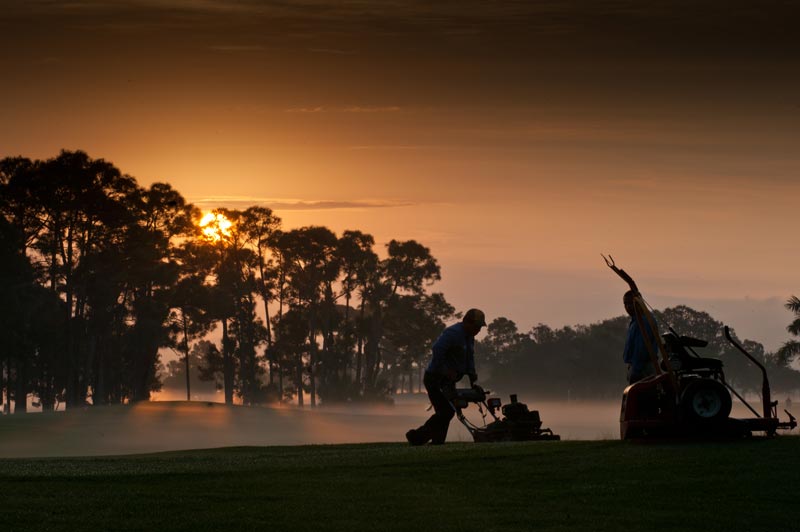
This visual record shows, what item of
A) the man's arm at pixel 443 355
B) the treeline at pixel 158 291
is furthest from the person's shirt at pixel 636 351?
the treeline at pixel 158 291

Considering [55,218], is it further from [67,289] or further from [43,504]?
[43,504]

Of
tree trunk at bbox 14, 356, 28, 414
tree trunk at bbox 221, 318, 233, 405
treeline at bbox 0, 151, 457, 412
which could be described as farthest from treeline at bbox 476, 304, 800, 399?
tree trunk at bbox 14, 356, 28, 414

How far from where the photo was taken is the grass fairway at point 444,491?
571 inches

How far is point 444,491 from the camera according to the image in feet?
53.8

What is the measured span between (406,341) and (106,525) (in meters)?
105

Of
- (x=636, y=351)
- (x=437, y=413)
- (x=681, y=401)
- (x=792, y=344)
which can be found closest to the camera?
(x=681, y=401)

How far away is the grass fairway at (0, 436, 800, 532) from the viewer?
1450cm

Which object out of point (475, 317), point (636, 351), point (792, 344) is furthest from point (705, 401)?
point (792, 344)

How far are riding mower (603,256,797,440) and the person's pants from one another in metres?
3.61

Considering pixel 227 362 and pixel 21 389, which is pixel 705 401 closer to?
pixel 21 389

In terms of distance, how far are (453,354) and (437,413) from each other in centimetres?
124

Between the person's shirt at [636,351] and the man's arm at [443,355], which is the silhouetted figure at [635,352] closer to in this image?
the person's shirt at [636,351]

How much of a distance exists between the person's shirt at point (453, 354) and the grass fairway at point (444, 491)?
2.32m

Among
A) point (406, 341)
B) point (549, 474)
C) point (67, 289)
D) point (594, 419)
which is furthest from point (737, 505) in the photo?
point (594, 419)
